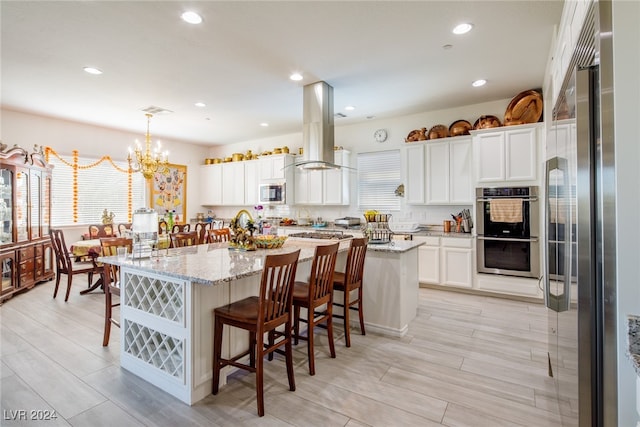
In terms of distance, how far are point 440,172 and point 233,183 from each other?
4645 millimetres

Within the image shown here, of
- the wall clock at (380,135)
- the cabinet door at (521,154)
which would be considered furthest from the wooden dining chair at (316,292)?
the wall clock at (380,135)

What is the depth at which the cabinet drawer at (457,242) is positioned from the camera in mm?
4543

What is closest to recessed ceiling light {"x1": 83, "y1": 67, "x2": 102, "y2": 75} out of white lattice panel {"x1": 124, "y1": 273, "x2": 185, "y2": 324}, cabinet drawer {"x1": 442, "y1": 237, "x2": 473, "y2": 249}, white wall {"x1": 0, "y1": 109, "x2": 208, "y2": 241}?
white wall {"x1": 0, "y1": 109, "x2": 208, "y2": 241}

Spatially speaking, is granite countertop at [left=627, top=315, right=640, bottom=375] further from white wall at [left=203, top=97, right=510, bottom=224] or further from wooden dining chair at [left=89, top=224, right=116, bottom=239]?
wooden dining chair at [left=89, top=224, right=116, bottom=239]

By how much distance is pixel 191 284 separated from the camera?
2041mm

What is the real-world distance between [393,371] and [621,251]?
1.93 meters

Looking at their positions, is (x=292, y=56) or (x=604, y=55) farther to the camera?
(x=292, y=56)

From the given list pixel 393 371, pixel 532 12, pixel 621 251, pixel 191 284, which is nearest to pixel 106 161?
pixel 191 284

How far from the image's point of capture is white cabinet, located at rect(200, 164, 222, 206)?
7.73 metres

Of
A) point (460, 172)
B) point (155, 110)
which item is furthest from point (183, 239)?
point (460, 172)

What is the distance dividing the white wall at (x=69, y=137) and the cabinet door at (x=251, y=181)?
5.73 feet

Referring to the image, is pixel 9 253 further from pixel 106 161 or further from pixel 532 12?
pixel 532 12

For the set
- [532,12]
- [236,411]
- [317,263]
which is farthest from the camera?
[532,12]

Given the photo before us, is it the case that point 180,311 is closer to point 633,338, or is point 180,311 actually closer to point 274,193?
point 633,338
